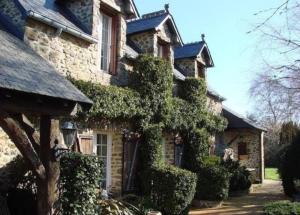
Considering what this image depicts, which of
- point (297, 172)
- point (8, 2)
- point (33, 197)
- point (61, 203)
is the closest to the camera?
point (61, 203)

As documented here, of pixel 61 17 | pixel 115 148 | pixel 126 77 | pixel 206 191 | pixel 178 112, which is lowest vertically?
pixel 206 191

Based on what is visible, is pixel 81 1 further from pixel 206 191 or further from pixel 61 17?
pixel 206 191

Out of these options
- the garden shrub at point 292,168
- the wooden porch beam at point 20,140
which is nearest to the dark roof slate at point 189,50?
the garden shrub at point 292,168

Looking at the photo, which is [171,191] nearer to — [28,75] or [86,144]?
[86,144]

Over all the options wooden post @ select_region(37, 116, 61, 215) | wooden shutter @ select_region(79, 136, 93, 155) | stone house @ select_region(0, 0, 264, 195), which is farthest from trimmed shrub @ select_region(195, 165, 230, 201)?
wooden post @ select_region(37, 116, 61, 215)

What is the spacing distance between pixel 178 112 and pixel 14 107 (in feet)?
30.0

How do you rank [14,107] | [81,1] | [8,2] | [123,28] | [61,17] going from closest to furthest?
[14,107] < [8,2] < [61,17] < [81,1] < [123,28]

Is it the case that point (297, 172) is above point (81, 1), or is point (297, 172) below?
below

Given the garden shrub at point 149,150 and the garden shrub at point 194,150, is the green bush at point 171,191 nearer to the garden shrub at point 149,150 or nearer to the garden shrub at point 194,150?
the garden shrub at point 149,150

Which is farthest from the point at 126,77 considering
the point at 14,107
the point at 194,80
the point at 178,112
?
the point at 14,107

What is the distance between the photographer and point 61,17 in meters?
11.7

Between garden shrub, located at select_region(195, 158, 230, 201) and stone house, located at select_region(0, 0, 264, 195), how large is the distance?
155cm

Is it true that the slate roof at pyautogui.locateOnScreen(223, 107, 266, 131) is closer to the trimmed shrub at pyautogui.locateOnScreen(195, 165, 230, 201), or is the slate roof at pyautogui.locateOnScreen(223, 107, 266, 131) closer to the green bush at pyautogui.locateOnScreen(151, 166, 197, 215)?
the trimmed shrub at pyautogui.locateOnScreen(195, 165, 230, 201)

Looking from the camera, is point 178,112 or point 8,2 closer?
point 8,2
